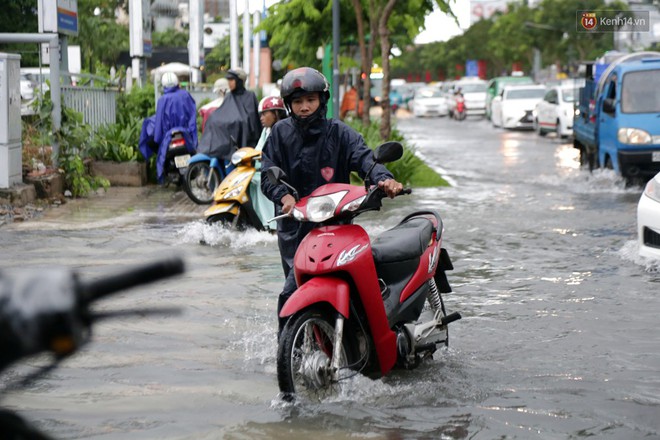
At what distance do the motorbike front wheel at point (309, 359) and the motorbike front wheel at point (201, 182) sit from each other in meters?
9.76

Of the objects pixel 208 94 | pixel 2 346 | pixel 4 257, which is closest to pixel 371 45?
pixel 208 94

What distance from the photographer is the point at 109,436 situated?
532 cm

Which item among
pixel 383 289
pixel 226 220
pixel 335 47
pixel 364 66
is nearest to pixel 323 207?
pixel 383 289

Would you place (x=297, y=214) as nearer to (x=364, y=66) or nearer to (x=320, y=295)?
(x=320, y=295)

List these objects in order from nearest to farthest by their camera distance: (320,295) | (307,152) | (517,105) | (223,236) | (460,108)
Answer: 1. (320,295)
2. (307,152)
3. (223,236)
4. (517,105)
5. (460,108)

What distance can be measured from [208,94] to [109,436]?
21.5 metres

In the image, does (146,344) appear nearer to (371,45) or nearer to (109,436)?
(109,436)

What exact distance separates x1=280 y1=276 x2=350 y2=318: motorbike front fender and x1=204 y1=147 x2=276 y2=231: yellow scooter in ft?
21.6

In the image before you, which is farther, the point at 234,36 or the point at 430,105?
the point at 430,105

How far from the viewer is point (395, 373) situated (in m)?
6.59

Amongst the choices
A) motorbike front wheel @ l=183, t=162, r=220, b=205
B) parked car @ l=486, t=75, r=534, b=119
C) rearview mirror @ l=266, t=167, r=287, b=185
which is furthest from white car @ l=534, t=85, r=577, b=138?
rearview mirror @ l=266, t=167, r=287, b=185

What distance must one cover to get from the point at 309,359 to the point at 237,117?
912 cm

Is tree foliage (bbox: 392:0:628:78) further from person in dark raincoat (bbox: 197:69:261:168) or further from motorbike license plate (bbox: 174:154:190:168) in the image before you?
person in dark raincoat (bbox: 197:69:261:168)

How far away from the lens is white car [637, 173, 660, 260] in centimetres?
992
